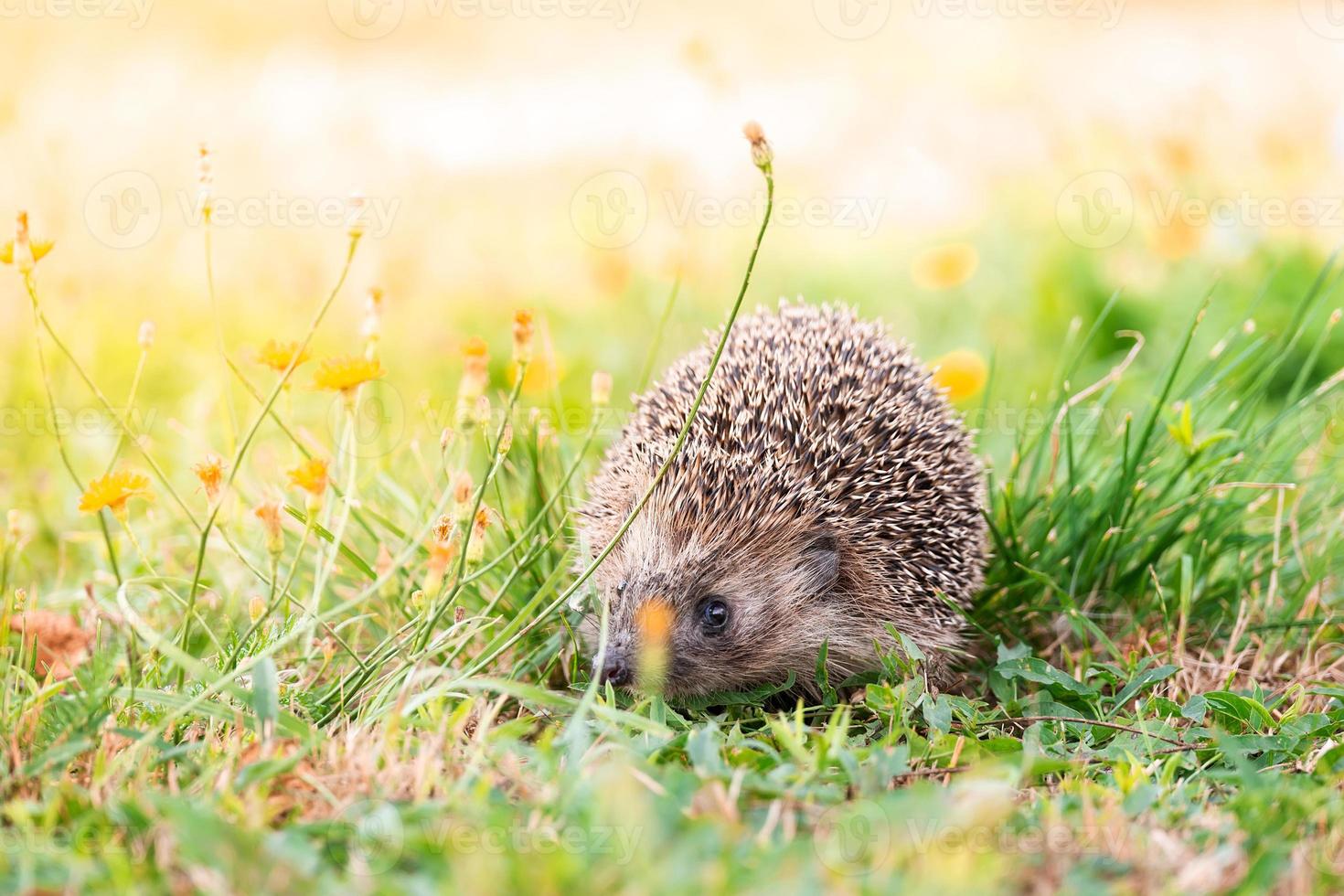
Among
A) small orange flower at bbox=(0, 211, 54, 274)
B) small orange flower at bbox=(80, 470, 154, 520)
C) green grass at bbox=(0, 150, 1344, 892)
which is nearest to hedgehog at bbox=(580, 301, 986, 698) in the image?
green grass at bbox=(0, 150, 1344, 892)

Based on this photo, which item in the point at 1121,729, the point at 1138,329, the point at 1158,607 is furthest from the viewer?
the point at 1138,329

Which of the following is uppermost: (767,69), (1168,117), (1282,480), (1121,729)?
(767,69)

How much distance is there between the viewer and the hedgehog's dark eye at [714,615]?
13.3 feet

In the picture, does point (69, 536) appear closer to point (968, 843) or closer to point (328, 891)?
point (328, 891)

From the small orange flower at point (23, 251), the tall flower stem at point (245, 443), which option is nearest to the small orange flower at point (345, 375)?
the tall flower stem at point (245, 443)

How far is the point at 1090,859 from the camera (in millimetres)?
2512

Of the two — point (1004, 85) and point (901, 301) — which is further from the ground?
point (1004, 85)

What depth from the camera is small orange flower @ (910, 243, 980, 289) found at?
289 inches

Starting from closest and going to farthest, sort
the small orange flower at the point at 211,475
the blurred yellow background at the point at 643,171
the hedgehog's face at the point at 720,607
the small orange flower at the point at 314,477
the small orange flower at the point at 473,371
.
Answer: the small orange flower at the point at 314,477 → the small orange flower at the point at 473,371 → the small orange flower at the point at 211,475 → the hedgehog's face at the point at 720,607 → the blurred yellow background at the point at 643,171

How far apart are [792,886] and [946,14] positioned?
10.1m

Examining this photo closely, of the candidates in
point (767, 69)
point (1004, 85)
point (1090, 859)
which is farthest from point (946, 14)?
point (1090, 859)

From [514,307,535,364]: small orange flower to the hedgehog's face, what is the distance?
1041 mm

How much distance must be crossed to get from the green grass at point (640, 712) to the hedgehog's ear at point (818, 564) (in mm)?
424

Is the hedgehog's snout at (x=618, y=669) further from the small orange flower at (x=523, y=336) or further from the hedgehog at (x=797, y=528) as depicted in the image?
the small orange flower at (x=523, y=336)
